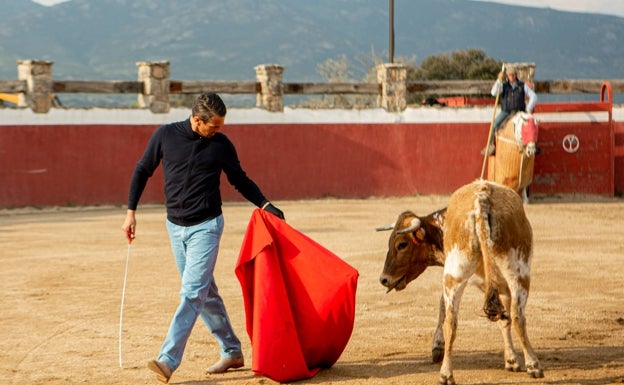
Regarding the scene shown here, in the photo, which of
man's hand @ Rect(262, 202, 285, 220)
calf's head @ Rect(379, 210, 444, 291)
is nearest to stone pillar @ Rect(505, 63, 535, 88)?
calf's head @ Rect(379, 210, 444, 291)

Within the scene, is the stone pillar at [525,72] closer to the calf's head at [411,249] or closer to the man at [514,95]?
the man at [514,95]

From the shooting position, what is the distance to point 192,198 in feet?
20.8

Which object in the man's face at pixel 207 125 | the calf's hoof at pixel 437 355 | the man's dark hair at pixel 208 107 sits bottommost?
the calf's hoof at pixel 437 355

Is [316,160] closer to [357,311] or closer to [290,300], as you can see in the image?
[357,311]

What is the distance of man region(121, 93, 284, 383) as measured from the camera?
620 centimetres

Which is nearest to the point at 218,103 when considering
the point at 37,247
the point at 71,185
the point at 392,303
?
the point at 392,303

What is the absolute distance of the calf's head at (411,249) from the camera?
7109 millimetres

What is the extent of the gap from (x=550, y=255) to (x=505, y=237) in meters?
6.04

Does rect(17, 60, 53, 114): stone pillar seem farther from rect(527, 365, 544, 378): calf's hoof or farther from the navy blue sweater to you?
rect(527, 365, 544, 378): calf's hoof

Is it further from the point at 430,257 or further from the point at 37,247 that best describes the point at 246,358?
the point at 37,247

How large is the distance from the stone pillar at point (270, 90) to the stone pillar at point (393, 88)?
1834 millimetres

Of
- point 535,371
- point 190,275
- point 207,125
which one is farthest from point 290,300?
point 535,371

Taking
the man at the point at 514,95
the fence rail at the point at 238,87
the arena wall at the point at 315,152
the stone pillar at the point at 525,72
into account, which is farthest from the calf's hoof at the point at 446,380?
the stone pillar at the point at 525,72

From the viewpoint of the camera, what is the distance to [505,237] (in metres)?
6.29
